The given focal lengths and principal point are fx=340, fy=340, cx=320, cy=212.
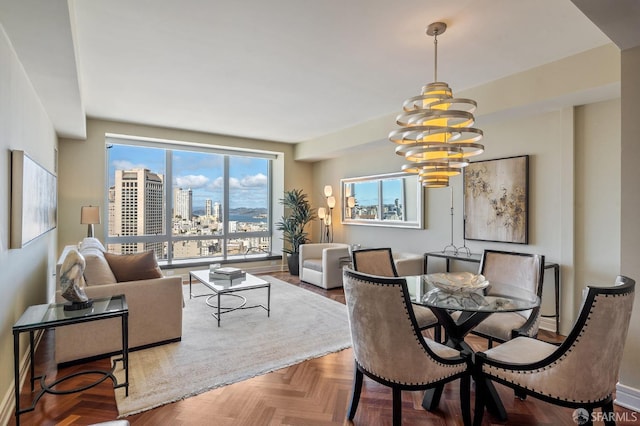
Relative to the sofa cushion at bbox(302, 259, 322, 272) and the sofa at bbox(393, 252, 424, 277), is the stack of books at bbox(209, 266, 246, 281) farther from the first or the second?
the sofa at bbox(393, 252, 424, 277)

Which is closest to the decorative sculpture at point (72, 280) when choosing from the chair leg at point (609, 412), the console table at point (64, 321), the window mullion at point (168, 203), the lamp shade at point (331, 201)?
the console table at point (64, 321)

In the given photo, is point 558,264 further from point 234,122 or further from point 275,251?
point 275,251

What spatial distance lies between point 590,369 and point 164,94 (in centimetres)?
459

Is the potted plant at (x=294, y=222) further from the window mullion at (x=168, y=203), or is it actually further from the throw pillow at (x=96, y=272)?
the throw pillow at (x=96, y=272)

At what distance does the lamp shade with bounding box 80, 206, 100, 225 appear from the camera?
4.79 m

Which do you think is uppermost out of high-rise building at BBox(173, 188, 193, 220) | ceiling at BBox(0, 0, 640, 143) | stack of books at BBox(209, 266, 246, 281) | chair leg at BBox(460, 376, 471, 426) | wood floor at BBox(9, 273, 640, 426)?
ceiling at BBox(0, 0, 640, 143)

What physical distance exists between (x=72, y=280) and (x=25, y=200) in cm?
74

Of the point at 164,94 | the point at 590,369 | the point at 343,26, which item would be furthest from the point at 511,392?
the point at 164,94

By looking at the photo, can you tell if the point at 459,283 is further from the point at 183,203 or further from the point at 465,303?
the point at 183,203

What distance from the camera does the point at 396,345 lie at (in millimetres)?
1842

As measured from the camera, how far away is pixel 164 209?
6.35 meters

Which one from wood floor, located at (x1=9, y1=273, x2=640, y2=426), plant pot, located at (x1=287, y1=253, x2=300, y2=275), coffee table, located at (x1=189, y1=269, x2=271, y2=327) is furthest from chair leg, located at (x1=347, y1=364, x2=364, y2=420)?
plant pot, located at (x1=287, y1=253, x2=300, y2=275)

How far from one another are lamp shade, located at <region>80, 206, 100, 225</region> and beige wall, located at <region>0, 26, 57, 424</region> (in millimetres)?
1488

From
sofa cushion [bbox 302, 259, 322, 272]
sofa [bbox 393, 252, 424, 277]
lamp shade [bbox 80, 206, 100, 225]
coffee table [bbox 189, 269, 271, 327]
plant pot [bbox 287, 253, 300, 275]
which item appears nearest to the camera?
coffee table [bbox 189, 269, 271, 327]
